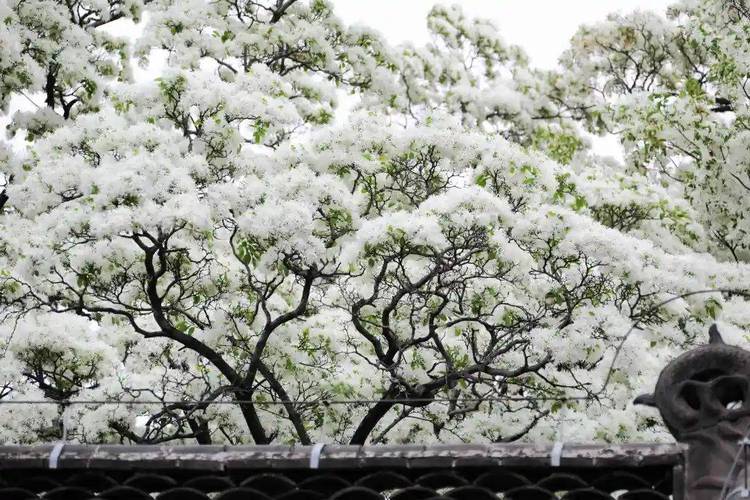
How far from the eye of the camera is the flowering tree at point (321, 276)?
639 inches

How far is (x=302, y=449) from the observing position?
27.4 feet

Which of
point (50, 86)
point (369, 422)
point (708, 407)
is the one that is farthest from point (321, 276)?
point (708, 407)

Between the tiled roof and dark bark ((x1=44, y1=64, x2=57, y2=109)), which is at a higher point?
dark bark ((x1=44, y1=64, x2=57, y2=109))

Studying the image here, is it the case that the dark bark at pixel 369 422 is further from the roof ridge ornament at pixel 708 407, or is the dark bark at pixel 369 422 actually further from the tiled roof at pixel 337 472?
the roof ridge ornament at pixel 708 407

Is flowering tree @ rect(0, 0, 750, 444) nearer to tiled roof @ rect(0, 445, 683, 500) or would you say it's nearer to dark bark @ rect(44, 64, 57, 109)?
dark bark @ rect(44, 64, 57, 109)

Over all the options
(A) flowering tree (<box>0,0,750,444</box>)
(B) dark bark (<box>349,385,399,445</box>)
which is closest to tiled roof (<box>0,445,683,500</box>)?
(A) flowering tree (<box>0,0,750,444</box>)

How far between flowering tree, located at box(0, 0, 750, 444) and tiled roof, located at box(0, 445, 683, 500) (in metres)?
6.85

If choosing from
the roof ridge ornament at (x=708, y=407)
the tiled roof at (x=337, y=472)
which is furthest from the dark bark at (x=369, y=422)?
the roof ridge ornament at (x=708, y=407)

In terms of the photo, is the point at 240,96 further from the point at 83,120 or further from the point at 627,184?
the point at 627,184

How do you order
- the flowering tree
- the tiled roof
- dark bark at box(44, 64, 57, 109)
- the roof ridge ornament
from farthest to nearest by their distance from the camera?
dark bark at box(44, 64, 57, 109) → the flowering tree → the tiled roof → the roof ridge ornament

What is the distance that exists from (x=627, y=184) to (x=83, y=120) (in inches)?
325

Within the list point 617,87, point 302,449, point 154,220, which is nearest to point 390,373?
point 154,220

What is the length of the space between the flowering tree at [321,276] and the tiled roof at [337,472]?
685 centimetres

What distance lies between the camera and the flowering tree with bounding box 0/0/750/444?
16.2 m
